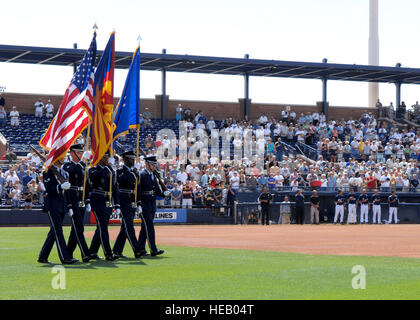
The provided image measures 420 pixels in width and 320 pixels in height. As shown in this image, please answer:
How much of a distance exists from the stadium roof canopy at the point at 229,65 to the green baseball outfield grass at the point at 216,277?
27.2m

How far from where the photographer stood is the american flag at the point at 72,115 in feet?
47.2

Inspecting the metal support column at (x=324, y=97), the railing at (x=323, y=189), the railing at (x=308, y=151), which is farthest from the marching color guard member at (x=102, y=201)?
the metal support column at (x=324, y=97)

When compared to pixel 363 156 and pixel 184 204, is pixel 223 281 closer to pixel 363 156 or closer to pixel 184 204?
pixel 184 204

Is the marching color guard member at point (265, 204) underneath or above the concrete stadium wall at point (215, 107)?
underneath

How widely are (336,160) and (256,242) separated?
21.0 meters

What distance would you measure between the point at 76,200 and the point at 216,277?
3.69 meters

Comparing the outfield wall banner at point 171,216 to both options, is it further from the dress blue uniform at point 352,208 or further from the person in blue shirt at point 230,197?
the dress blue uniform at point 352,208

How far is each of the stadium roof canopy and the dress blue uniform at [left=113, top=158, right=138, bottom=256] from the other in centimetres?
2764

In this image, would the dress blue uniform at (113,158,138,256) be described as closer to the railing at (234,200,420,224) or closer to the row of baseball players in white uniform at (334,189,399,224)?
the railing at (234,200,420,224)

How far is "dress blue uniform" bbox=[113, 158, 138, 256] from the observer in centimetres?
1541

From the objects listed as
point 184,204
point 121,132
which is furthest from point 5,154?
point 121,132

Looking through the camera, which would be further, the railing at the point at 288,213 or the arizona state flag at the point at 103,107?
the railing at the point at 288,213

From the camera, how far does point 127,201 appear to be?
609 inches

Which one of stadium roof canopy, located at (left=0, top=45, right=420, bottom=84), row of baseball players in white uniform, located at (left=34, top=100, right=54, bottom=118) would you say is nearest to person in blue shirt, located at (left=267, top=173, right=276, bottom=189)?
stadium roof canopy, located at (left=0, top=45, right=420, bottom=84)
